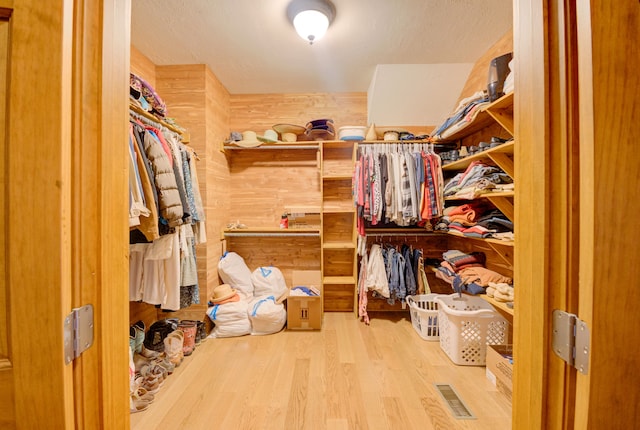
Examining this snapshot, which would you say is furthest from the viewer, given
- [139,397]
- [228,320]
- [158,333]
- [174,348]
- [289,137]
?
[289,137]

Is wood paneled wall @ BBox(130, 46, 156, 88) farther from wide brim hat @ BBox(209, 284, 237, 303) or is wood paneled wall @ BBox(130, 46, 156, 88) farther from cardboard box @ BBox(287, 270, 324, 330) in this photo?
cardboard box @ BBox(287, 270, 324, 330)

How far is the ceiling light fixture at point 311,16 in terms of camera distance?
1.75 metres

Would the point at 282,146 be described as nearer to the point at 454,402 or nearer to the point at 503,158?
the point at 503,158

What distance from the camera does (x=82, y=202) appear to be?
1.63 feet

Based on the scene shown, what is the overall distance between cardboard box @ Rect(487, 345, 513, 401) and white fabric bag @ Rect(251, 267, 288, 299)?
1.95 m

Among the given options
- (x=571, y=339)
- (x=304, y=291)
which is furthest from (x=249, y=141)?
(x=571, y=339)

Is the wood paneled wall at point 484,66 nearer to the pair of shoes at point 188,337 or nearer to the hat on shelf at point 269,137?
the hat on shelf at point 269,137

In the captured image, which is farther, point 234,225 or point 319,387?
point 234,225

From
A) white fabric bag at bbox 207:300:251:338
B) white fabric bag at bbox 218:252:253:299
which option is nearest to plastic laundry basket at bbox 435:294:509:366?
white fabric bag at bbox 207:300:251:338

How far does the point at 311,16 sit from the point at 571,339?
2.16 meters

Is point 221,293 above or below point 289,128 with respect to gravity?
below

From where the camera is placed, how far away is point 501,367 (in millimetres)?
1707

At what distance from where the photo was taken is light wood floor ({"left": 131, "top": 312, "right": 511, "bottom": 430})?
1469 mm

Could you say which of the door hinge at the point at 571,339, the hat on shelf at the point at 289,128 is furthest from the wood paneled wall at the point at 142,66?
the door hinge at the point at 571,339
